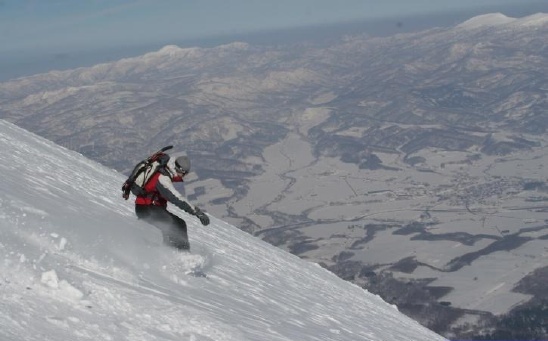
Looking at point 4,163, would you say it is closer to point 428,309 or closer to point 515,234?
point 428,309

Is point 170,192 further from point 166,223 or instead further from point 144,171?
point 166,223

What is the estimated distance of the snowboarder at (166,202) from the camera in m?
12.9

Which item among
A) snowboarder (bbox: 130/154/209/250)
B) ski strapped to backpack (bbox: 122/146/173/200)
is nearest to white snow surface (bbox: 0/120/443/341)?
snowboarder (bbox: 130/154/209/250)

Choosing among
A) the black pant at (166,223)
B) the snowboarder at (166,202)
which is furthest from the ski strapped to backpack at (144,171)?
the black pant at (166,223)

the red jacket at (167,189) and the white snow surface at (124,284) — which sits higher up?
the red jacket at (167,189)

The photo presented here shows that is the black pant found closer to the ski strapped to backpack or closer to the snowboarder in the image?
the snowboarder

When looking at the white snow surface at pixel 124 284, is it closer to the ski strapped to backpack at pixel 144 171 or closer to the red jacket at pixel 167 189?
the ski strapped to backpack at pixel 144 171

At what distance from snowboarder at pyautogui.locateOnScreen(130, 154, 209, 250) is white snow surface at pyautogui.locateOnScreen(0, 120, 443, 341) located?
0.60 metres

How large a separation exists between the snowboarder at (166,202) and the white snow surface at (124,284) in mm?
603

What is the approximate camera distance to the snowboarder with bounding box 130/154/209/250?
1287 centimetres

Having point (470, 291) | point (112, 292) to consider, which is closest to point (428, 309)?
point (470, 291)

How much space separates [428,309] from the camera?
13125cm

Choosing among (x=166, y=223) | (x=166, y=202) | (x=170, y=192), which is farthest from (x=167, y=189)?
(x=166, y=223)

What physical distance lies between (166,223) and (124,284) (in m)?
2.59
